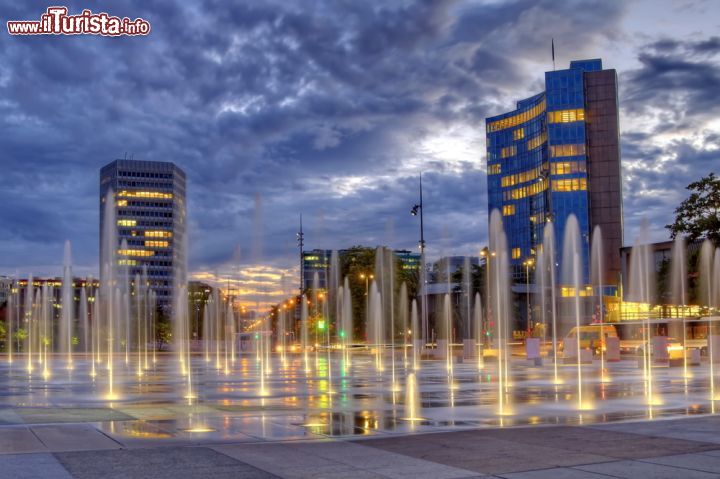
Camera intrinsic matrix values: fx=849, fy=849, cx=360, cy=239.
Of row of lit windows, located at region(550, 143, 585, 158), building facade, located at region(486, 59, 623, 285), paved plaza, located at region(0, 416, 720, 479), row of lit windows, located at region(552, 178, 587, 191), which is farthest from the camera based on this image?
row of lit windows, located at region(550, 143, 585, 158)

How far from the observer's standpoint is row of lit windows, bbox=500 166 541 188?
140750mm

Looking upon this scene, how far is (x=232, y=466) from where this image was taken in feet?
37.2

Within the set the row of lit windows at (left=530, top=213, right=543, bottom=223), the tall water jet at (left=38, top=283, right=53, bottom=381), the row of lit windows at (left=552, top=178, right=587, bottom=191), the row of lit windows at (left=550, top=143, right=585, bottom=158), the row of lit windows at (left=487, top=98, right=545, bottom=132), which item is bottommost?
the tall water jet at (left=38, top=283, right=53, bottom=381)

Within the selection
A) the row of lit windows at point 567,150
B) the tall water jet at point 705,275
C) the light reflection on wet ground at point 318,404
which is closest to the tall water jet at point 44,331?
the light reflection on wet ground at point 318,404

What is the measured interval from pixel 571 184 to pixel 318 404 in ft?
370

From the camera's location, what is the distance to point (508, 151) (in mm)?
150500

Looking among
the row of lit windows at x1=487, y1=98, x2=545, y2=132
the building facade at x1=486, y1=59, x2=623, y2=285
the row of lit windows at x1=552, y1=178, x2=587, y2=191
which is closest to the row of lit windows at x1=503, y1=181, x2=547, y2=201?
the row of lit windows at x1=552, y1=178, x2=587, y2=191

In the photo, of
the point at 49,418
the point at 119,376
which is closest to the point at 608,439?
the point at 49,418

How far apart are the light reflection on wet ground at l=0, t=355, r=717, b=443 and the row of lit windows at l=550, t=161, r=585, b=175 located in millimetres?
99008

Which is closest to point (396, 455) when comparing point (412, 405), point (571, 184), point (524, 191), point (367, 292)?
point (412, 405)

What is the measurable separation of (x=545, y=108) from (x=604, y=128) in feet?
32.0

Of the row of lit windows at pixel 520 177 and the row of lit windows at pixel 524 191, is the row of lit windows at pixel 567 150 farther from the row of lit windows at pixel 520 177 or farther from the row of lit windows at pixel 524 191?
the row of lit windows at pixel 520 177

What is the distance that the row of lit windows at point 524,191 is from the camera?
137 metres

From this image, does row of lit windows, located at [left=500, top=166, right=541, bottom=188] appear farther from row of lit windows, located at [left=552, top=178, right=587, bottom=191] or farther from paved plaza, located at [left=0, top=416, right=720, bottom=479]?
paved plaza, located at [left=0, top=416, right=720, bottom=479]
